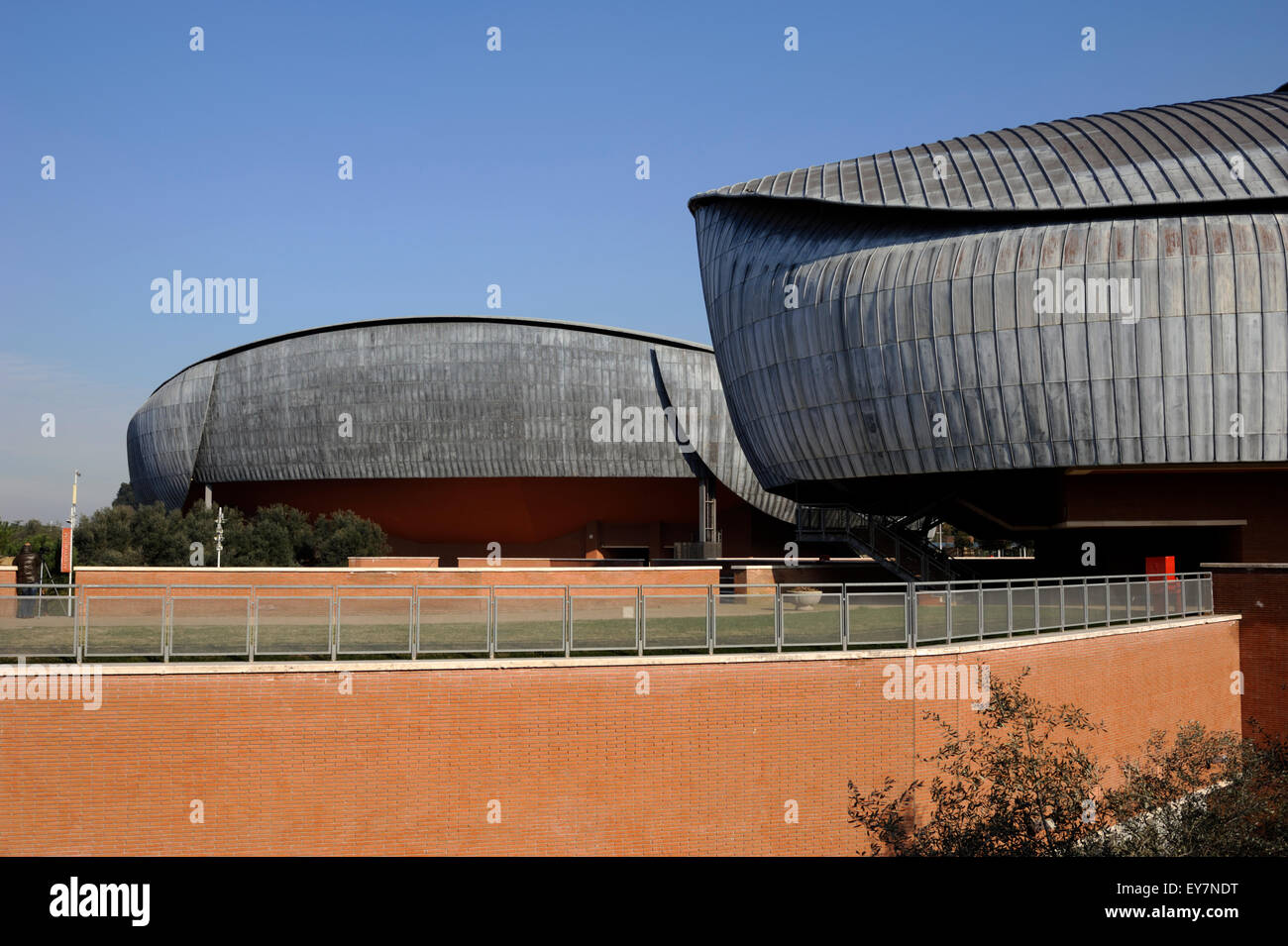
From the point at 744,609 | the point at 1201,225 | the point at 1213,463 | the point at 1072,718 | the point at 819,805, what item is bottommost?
the point at 819,805

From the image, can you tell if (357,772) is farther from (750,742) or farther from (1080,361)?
(1080,361)

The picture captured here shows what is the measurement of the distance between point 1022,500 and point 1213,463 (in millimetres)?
5836

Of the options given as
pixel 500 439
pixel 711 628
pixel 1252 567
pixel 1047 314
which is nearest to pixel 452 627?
pixel 711 628

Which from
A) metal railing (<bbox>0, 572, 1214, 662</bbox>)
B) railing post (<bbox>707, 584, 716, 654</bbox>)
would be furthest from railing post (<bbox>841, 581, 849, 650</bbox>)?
railing post (<bbox>707, 584, 716, 654</bbox>)

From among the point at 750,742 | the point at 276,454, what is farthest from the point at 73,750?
the point at 276,454

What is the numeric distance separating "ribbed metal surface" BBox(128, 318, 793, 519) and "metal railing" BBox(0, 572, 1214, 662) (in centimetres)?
4042

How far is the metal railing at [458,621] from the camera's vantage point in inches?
576

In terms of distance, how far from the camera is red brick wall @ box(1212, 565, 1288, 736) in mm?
24922

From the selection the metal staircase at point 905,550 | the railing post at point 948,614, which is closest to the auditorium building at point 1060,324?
the metal staircase at point 905,550

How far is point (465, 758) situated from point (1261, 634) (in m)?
19.1

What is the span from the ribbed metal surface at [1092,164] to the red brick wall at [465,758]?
62.5 feet

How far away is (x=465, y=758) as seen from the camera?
14.5 meters

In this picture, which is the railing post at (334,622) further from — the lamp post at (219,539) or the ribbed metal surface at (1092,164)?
the lamp post at (219,539)
